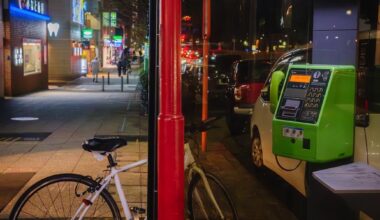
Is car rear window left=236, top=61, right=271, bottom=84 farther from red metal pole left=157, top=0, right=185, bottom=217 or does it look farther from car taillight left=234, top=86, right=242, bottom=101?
red metal pole left=157, top=0, right=185, bottom=217

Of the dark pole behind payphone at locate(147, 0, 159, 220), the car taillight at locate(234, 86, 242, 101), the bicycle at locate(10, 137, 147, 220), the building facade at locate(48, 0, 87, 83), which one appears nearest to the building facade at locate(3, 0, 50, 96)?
the building facade at locate(48, 0, 87, 83)

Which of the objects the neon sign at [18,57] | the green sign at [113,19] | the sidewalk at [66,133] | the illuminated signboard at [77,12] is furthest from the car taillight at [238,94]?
the green sign at [113,19]

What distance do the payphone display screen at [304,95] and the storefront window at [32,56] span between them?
1774cm

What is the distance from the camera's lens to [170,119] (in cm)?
329

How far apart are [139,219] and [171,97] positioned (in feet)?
4.91

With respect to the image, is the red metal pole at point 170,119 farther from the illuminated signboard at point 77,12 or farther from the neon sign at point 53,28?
the illuminated signboard at point 77,12

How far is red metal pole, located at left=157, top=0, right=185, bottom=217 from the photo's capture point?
3258 millimetres

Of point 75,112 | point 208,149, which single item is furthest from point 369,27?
point 75,112

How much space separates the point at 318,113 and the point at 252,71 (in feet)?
21.0

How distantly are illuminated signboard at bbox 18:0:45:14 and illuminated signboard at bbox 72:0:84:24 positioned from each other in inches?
400

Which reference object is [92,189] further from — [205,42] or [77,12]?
[77,12]

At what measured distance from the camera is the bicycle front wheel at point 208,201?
445cm

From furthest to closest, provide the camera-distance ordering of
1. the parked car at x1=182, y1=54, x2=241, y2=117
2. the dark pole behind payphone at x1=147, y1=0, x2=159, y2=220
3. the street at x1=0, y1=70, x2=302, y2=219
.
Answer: the parked car at x1=182, y1=54, x2=241, y2=117
the street at x1=0, y1=70, x2=302, y2=219
the dark pole behind payphone at x1=147, y1=0, x2=159, y2=220

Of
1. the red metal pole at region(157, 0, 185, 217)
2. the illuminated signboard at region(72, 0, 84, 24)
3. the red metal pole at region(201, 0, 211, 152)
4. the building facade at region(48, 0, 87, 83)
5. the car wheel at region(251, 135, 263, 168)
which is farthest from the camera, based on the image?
the illuminated signboard at region(72, 0, 84, 24)
